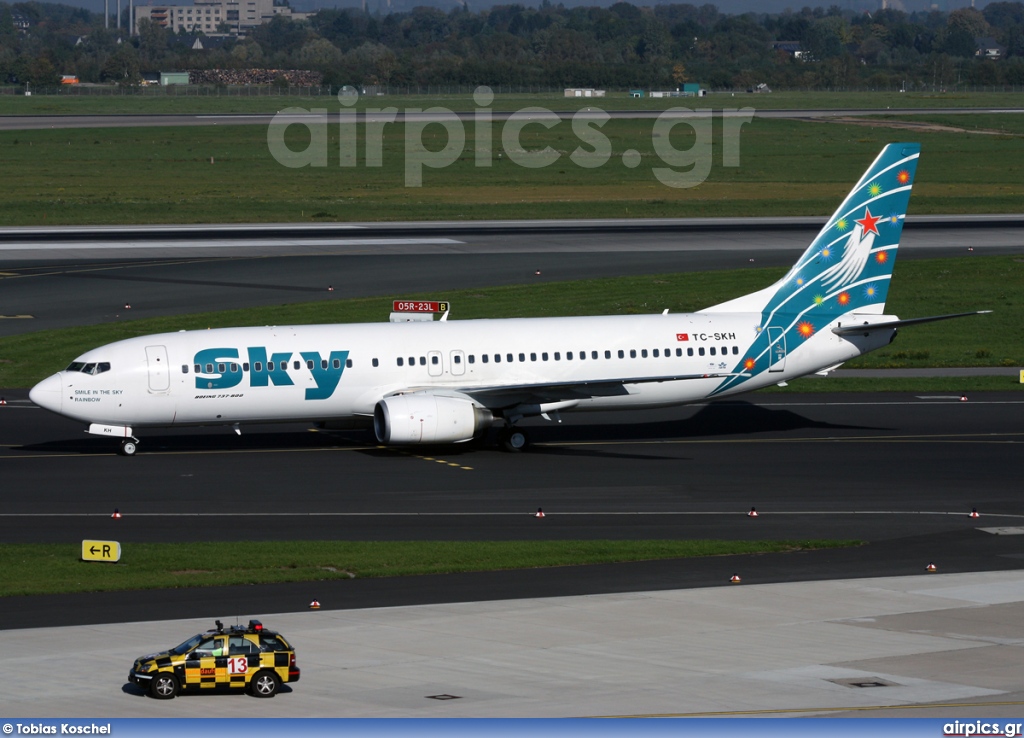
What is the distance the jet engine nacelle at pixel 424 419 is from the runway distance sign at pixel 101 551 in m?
13.4

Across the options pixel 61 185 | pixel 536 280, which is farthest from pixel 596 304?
pixel 61 185

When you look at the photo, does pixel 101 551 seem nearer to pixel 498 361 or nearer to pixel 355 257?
pixel 498 361

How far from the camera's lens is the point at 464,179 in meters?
144

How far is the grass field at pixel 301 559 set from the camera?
3484 centimetres

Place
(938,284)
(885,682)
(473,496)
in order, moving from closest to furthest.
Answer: (885,682) → (473,496) → (938,284)

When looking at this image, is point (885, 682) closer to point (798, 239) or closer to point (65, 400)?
point (65, 400)

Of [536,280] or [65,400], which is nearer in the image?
[65,400]

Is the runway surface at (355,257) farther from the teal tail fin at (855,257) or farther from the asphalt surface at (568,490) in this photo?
the teal tail fin at (855,257)

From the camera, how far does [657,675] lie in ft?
89.9

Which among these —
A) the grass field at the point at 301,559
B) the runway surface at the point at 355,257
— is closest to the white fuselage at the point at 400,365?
the grass field at the point at 301,559

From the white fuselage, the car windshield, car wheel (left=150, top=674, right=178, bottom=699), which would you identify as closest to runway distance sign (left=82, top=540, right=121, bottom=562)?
the car windshield

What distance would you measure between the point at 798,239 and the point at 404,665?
250 feet

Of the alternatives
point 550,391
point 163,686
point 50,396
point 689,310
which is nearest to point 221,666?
point 163,686

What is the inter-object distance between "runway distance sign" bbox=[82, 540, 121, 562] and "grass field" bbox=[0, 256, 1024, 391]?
1090 inches
